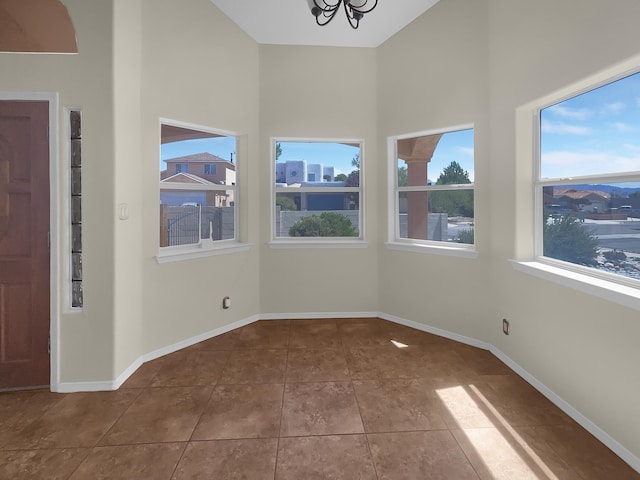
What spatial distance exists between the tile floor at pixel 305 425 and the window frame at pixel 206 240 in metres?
0.92

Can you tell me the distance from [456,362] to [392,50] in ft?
10.7

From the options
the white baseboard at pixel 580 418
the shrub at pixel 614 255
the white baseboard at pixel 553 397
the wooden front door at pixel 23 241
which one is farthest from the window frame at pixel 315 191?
the shrub at pixel 614 255

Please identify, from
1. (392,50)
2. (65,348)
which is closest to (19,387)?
(65,348)

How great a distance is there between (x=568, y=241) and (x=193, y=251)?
3.08m

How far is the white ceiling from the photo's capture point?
3247 mm

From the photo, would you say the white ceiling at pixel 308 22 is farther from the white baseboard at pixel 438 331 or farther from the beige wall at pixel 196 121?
the white baseboard at pixel 438 331

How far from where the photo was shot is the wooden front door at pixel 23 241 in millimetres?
2383

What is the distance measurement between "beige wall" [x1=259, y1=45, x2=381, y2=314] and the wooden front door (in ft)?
6.55

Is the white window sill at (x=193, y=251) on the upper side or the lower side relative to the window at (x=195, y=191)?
lower

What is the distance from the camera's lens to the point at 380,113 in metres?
3.86

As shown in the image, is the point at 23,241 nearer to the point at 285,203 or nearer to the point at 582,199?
the point at 285,203

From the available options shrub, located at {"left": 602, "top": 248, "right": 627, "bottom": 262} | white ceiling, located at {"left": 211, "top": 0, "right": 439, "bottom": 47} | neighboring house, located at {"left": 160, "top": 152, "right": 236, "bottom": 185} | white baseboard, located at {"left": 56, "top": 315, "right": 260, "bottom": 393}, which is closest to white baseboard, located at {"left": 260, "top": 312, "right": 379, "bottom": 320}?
white baseboard, located at {"left": 56, "top": 315, "right": 260, "bottom": 393}

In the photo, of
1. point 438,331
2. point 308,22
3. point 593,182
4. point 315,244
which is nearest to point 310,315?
point 315,244

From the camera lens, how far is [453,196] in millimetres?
3393
